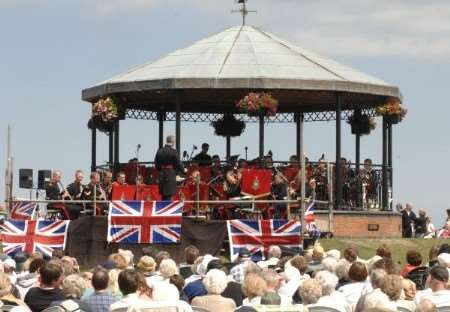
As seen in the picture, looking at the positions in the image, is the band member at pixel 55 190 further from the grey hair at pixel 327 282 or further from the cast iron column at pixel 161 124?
the grey hair at pixel 327 282

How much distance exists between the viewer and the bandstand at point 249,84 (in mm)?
32969

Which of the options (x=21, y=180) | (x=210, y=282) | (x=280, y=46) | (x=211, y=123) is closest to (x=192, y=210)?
(x=21, y=180)

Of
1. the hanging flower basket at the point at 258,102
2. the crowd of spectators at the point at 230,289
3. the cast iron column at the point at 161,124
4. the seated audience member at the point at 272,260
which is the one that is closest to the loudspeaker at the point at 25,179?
the hanging flower basket at the point at 258,102

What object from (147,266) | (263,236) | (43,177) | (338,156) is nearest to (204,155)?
(338,156)

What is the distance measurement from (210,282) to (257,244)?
12530mm

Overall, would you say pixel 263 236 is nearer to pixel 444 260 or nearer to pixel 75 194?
pixel 75 194

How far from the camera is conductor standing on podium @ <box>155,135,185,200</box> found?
29875 mm

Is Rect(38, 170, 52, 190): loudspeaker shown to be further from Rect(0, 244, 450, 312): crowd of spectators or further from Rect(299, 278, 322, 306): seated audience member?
Rect(299, 278, 322, 306): seated audience member

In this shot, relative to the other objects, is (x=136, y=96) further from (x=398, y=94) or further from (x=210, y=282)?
(x=210, y=282)

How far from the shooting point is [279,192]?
30.5 m

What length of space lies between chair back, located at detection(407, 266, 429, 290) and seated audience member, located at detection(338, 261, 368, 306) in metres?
1.91

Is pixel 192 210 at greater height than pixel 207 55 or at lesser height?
lesser

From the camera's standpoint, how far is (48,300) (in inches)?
631

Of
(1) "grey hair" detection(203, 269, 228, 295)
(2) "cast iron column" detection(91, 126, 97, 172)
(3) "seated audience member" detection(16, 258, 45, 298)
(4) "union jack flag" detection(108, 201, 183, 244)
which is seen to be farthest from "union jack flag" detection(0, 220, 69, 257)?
(1) "grey hair" detection(203, 269, 228, 295)
